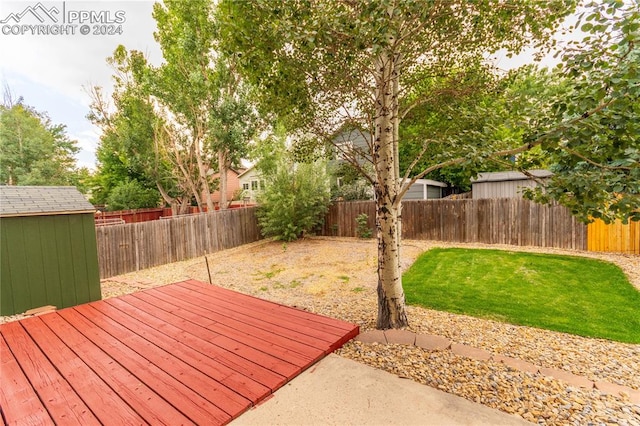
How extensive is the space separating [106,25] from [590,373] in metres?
9.57

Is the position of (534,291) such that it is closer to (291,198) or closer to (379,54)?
(379,54)

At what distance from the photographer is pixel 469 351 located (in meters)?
2.84

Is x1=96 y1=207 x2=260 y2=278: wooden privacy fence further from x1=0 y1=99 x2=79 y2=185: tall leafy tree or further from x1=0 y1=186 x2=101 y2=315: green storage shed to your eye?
x1=0 y1=99 x2=79 y2=185: tall leafy tree

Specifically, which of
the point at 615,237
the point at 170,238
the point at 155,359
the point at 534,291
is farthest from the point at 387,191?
the point at 615,237

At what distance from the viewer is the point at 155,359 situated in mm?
Result: 2621

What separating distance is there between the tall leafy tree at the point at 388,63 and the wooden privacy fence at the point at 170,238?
6233mm

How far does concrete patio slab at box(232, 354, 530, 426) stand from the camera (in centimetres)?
188

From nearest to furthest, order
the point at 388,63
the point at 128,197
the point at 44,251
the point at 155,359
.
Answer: the point at 155,359, the point at 388,63, the point at 44,251, the point at 128,197

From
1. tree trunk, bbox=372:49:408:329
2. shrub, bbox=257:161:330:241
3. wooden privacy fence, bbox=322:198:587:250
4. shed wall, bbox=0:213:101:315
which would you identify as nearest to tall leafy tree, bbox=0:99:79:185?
shrub, bbox=257:161:330:241

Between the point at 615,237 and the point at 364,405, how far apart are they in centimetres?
867

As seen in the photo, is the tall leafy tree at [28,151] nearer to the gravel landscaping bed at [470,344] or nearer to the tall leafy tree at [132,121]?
the tall leafy tree at [132,121]

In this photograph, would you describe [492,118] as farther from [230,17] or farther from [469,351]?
[230,17]

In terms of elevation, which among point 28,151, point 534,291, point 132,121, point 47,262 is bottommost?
point 534,291

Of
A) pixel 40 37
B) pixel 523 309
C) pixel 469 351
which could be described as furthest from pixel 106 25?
pixel 523 309
